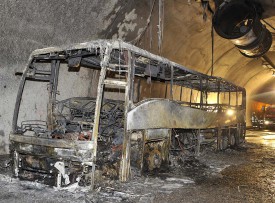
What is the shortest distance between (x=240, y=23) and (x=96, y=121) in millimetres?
6857

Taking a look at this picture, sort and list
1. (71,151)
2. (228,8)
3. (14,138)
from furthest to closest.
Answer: (228,8), (14,138), (71,151)

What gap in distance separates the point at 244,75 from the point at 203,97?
479 inches

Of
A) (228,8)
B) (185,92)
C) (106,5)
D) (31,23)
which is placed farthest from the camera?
(185,92)

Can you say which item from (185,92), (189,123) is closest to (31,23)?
(189,123)

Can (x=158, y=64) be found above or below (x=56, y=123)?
above

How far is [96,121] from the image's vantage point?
4.71 m

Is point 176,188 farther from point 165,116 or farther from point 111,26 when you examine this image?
point 111,26

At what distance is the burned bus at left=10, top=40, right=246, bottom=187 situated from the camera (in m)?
4.81

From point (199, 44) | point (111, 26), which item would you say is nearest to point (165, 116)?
point (111, 26)

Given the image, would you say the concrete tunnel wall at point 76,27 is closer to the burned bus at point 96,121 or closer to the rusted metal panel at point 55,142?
the burned bus at point 96,121

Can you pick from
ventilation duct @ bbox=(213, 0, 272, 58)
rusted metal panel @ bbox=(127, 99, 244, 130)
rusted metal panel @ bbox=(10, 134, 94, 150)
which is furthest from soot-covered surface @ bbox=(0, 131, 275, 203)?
ventilation duct @ bbox=(213, 0, 272, 58)

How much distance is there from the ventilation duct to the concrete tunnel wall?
150 centimetres

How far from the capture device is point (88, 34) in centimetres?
835

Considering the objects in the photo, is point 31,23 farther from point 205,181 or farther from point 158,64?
point 205,181
